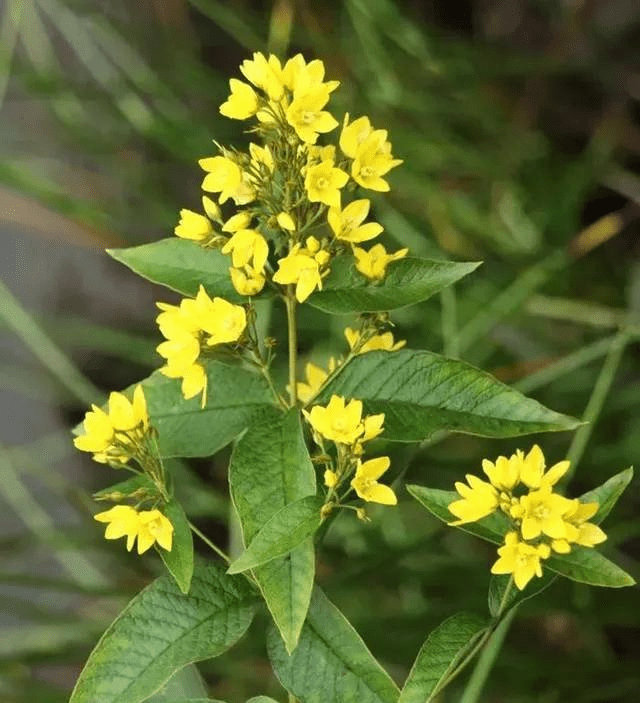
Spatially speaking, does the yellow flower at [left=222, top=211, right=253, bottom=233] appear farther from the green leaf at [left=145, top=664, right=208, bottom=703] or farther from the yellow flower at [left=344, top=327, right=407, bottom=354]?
the green leaf at [left=145, top=664, right=208, bottom=703]

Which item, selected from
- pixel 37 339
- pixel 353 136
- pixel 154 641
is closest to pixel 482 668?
pixel 154 641

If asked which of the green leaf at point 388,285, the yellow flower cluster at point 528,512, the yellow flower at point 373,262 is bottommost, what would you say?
the yellow flower cluster at point 528,512

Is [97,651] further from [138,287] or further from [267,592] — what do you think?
[138,287]

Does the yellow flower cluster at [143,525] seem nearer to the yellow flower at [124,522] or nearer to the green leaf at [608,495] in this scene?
the yellow flower at [124,522]

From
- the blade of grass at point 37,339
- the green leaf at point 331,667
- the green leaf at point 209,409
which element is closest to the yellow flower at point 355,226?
the green leaf at point 209,409

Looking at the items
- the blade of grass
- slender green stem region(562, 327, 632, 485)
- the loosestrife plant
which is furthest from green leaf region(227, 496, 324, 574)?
the blade of grass

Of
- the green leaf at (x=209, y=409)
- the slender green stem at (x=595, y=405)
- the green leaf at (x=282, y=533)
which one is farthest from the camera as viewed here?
the slender green stem at (x=595, y=405)

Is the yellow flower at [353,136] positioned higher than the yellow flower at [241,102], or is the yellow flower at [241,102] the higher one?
the yellow flower at [241,102]
